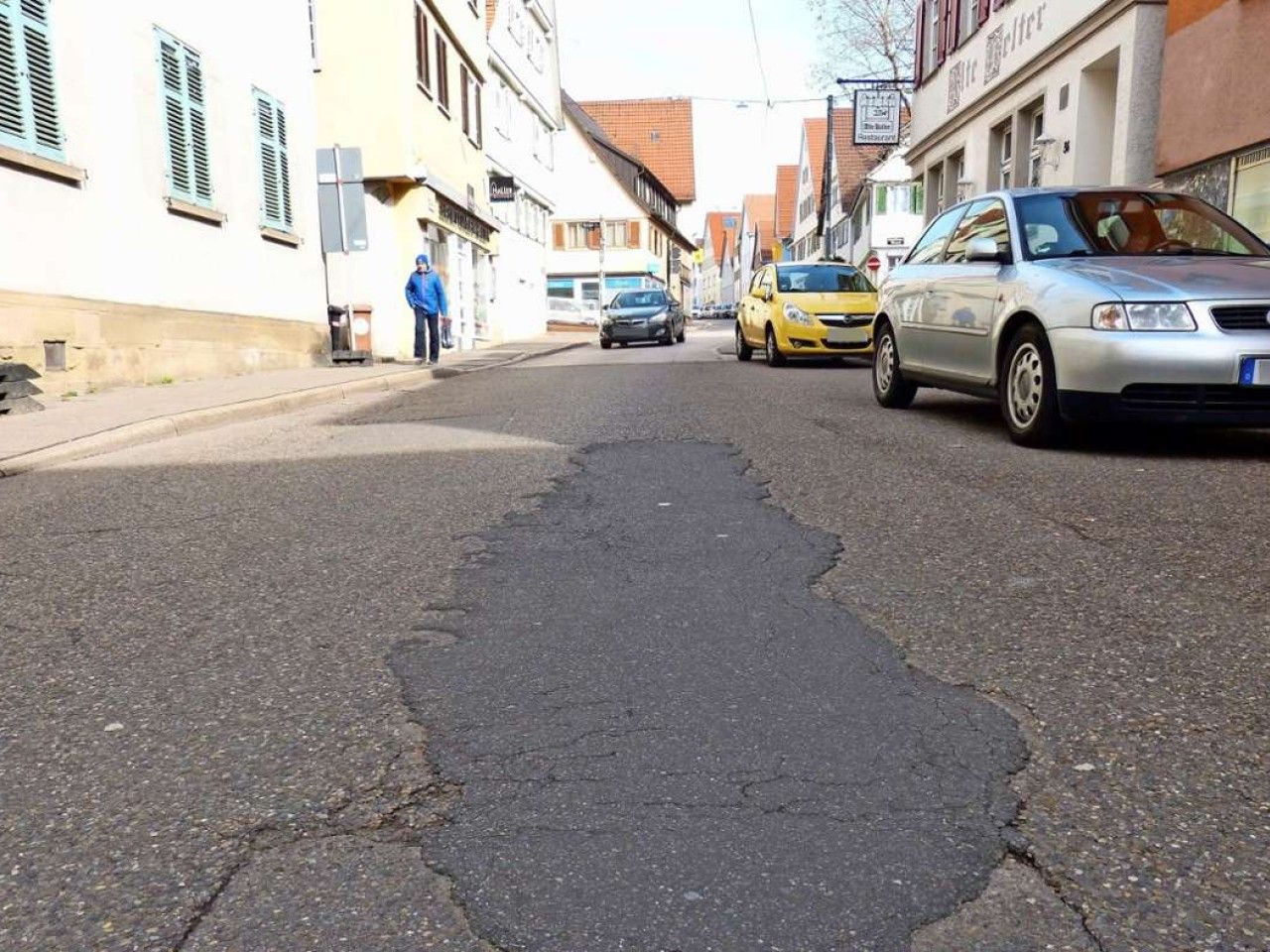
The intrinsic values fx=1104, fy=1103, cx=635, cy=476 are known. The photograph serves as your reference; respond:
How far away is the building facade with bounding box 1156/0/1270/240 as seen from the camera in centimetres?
1198

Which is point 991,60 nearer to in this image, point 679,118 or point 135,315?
point 135,315

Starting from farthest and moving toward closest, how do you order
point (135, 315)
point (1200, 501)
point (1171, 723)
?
1. point (135, 315)
2. point (1200, 501)
3. point (1171, 723)

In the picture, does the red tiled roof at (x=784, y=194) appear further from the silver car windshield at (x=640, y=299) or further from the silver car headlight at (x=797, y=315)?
the silver car headlight at (x=797, y=315)

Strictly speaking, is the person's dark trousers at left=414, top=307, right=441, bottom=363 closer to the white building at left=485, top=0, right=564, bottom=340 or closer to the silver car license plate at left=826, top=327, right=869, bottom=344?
the silver car license plate at left=826, top=327, right=869, bottom=344

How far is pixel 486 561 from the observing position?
13.2 ft

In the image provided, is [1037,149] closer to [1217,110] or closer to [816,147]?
[1217,110]

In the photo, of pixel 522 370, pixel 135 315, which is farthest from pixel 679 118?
pixel 135 315

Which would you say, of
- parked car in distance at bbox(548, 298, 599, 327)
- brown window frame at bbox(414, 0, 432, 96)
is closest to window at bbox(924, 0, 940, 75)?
brown window frame at bbox(414, 0, 432, 96)

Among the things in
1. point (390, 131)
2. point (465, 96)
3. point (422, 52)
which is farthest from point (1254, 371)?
point (465, 96)

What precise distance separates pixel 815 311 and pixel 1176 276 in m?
9.33

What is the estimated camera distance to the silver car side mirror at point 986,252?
6879mm

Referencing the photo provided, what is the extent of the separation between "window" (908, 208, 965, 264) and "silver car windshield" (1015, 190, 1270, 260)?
100 cm

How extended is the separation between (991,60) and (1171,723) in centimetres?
2060

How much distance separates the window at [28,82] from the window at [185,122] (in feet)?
6.75
